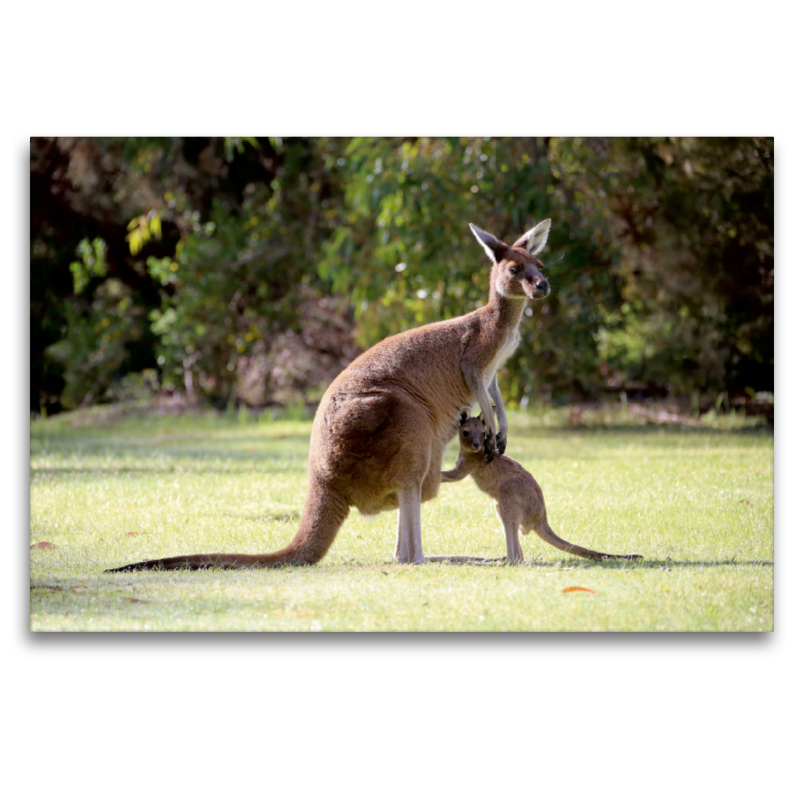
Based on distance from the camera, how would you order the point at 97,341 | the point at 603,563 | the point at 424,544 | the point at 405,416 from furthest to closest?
the point at 97,341
the point at 424,544
the point at 603,563
the point at 405,416

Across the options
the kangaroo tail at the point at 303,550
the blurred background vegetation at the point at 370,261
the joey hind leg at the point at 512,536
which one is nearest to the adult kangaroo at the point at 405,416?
the kangaroo tail at the point at 303,550

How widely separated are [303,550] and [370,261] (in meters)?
5.38

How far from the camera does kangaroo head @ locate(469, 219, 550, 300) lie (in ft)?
18.9

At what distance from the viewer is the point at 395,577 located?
5305 millimetres

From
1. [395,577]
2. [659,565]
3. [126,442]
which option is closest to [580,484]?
[659,565]

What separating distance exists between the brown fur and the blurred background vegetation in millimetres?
2335

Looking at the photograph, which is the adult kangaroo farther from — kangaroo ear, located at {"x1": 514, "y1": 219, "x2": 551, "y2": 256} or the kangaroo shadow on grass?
the kangaroo shadow on grass

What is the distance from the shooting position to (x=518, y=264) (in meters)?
5.83

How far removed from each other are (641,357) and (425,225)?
2.53 meters

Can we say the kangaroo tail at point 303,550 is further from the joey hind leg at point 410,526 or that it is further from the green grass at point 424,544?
the joey hind leg at point 410,526

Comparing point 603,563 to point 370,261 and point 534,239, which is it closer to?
point 534,239

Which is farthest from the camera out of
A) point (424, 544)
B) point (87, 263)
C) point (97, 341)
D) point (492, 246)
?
point (97, 341)

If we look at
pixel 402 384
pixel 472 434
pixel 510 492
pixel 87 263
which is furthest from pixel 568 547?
pixel 87 263
